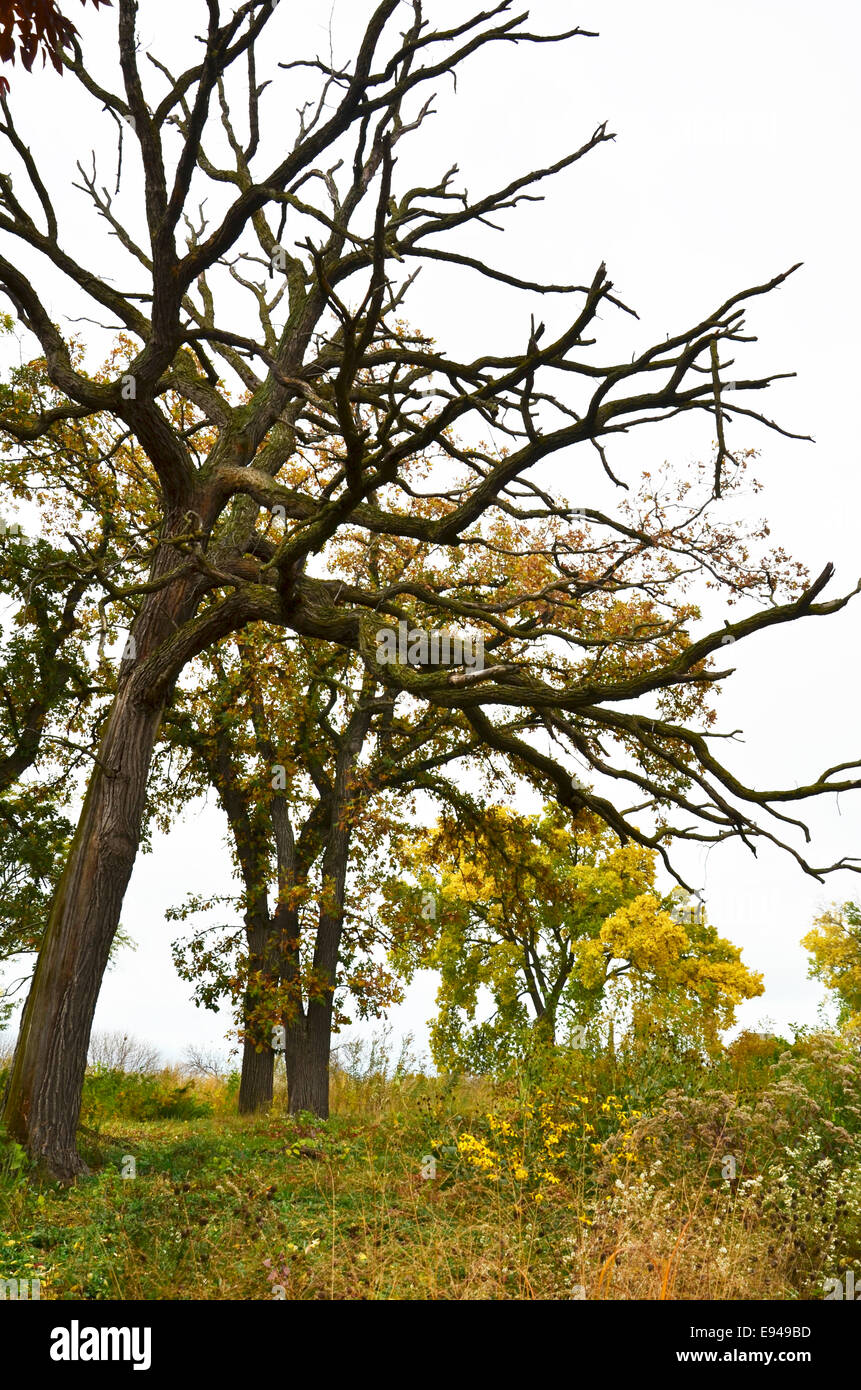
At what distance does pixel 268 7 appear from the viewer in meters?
10.7

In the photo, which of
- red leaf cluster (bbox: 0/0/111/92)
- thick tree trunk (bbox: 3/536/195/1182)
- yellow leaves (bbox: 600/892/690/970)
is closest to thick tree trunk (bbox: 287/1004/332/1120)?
thick tree trunk (bbox: 3/536/195/1182)

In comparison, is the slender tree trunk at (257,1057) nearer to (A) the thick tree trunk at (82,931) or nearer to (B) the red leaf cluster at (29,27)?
(A) the thick tree trunk at (82,931)

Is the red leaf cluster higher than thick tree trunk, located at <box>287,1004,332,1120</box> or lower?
higher

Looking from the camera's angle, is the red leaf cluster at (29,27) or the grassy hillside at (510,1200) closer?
the red leaf cluster at (29,27)

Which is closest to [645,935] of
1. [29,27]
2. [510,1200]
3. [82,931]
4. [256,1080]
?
[256,1080]

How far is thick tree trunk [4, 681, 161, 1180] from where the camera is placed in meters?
10.1

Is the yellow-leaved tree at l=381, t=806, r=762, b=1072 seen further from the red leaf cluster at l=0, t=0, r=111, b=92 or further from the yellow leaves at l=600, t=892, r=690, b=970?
the red leaf cluster at l=0, t=0, r=111, b=92

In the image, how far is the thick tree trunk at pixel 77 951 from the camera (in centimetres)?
1012

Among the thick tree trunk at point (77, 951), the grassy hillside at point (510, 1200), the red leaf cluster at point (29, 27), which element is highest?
the red leaf cluster at point (29, 27)

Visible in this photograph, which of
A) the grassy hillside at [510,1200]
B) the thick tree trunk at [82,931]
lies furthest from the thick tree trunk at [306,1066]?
the thick tree trunk at [82,931]

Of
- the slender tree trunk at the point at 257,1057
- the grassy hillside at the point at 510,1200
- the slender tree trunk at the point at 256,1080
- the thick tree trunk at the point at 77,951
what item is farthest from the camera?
the slender tree trunk at the point at 256,1080

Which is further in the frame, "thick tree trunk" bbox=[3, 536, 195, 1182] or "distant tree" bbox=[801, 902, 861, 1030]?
"distant tree" bbox=[801, 902, 861, 1030]

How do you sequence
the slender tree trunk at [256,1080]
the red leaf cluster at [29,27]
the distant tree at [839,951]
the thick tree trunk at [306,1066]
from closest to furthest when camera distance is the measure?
the red leaf cluster at [29,27] < the thick tree trunk at [306,1066] < the slender tree trunk at [256,1080] < the distant tree at [839,951]

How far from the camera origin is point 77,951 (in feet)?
34.5
